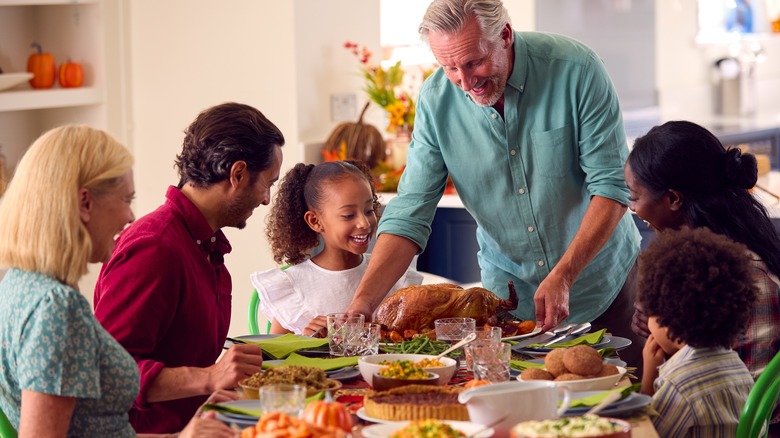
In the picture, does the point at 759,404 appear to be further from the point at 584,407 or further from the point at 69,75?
the point at 69,75

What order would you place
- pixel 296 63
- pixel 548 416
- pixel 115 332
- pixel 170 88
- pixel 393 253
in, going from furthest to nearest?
pixel 170 88 → pixel 296 63 → pixel 393 253 → pixel 115 332 → pixel 548 416

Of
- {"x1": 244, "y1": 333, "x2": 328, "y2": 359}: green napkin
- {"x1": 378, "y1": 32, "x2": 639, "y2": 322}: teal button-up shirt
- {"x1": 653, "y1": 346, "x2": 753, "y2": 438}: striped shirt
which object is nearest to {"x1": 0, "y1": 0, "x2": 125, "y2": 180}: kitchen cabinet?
{"x1": 378, "y1": 32, "x2": 639, "y2": 322}: teal button-up shirt

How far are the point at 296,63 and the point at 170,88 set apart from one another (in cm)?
69

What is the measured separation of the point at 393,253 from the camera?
2.69 meters

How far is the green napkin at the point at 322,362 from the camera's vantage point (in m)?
2.00

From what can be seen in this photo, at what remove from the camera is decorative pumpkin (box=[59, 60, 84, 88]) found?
4660 millimetres

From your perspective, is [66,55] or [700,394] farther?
[66,55]

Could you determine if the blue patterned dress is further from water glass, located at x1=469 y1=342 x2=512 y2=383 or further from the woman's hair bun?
the woman's hair bun

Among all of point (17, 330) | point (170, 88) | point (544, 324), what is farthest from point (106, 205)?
point (170, 88)

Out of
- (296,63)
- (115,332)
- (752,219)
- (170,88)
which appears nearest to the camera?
(115,332)

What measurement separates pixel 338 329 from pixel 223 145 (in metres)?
0.45

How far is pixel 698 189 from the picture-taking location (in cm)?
231

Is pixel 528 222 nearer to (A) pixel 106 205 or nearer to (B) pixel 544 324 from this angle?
(B) pixel 544 324

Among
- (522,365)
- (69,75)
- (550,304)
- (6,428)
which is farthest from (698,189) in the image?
(69,75)
